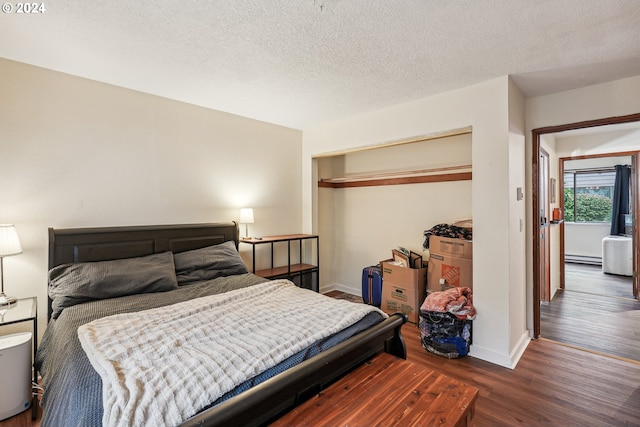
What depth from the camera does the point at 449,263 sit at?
3.17 meters

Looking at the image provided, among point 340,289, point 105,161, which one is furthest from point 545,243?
point 105,161

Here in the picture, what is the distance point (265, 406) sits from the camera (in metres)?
1.12

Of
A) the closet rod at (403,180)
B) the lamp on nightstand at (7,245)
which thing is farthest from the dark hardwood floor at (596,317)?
the lamp on nightstand at (7,245)

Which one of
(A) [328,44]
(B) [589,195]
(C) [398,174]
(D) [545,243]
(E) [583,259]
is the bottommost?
(E) [583,259]

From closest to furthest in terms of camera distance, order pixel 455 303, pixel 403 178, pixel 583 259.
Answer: pixel 455 303 < pixel 403 178 < pixel 583 259

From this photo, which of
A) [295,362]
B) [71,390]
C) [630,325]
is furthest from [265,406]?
[630,325]

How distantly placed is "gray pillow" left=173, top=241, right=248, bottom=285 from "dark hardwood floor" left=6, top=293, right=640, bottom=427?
126 cm

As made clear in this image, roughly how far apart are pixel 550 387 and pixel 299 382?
2.09 m

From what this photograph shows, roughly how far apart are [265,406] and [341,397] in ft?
1.24

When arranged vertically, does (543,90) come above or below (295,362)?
above

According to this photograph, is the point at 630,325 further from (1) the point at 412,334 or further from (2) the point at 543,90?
(2) the point at 543,90

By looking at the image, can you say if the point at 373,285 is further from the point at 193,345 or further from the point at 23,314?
the point at 23,314

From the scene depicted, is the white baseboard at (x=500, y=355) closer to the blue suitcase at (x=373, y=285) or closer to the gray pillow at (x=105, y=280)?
the blue suitcase at (x=373, y=285)

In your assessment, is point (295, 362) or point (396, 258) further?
point (396, 258)
